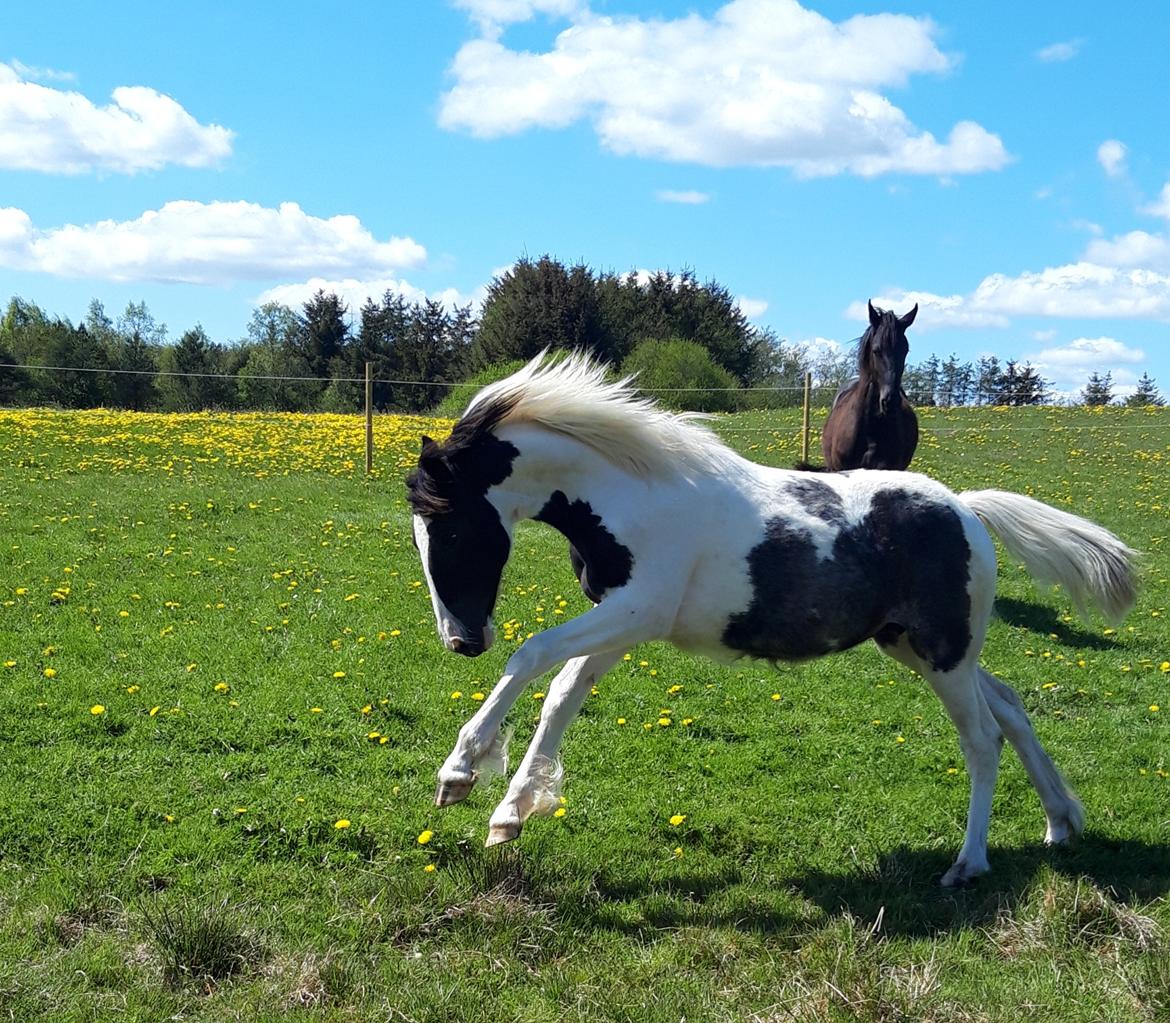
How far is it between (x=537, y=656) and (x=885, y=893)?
2095 mm

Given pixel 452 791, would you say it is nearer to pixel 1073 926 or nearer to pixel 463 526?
pixel 463 526

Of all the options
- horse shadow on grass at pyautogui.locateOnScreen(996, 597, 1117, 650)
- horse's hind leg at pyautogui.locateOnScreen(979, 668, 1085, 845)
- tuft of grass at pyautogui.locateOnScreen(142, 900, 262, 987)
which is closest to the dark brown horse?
horse shadow on grass at pyautogui.locateOnScreen(996, 597, 1117, 650)

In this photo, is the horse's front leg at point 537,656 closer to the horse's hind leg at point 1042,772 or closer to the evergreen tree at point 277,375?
the horse's hind leg at point 1042,772

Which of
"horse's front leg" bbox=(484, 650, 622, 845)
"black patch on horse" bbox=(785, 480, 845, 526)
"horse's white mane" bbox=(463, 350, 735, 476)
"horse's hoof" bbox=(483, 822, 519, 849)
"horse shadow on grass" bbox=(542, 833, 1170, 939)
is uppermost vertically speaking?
"horse's white mane" bbox=(463, 350, 735, 476)

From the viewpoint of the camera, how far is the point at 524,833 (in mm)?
5152

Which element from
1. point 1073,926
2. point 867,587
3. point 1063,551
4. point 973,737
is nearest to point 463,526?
point 867,587

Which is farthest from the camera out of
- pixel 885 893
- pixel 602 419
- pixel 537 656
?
pixel 885 893

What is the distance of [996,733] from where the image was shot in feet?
17.0

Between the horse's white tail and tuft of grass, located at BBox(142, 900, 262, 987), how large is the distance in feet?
13.7

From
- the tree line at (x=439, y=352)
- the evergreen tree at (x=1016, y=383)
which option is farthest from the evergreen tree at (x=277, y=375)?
the evergreen tree at (x=1016, y=383)

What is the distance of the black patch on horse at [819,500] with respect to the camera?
4820 millimetres

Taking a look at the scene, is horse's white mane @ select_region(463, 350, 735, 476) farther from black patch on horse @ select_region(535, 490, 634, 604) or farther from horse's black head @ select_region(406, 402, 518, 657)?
black patch on horse @ select_region(535, 490, 634, 604)

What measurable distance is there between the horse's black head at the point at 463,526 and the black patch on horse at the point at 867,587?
1160 mm

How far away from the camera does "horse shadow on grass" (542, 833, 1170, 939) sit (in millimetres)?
4363
